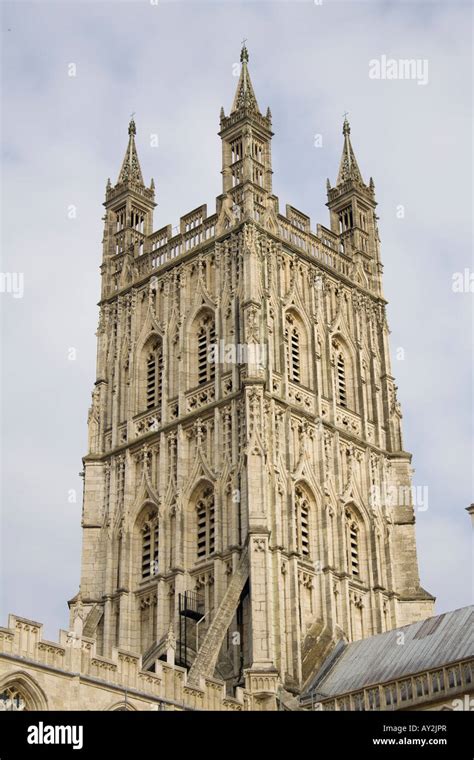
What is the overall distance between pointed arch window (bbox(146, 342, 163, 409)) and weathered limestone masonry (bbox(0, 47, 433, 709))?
10 centimetres

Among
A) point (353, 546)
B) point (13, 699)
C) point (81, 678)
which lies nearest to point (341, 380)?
point (353, 546)

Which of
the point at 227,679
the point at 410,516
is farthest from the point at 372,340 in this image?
the point at 227,679

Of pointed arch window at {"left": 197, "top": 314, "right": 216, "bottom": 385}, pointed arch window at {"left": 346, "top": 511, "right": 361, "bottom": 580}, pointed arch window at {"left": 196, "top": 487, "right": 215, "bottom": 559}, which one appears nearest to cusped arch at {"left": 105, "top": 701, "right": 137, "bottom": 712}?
pointed arch window at {"left": 196, "top": 487, "right": 215, "bottom": 559}

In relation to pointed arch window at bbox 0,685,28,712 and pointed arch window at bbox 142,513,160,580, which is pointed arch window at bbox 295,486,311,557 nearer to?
pointed arch window at bbox 142,513,160,580

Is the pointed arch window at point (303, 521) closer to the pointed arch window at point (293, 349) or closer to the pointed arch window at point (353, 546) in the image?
the pointed arch window at point (353, 546)

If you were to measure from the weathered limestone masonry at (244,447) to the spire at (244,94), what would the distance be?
0.39 ft

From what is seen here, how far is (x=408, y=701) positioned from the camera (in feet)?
131

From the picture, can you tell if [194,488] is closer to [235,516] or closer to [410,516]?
[235,516]

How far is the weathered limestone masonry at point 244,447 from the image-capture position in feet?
160

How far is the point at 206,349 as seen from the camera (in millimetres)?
54594

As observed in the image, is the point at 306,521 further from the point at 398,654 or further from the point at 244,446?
the point at 398,654

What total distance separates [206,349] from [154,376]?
312 centimetres

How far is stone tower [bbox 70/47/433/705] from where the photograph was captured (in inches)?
1922
